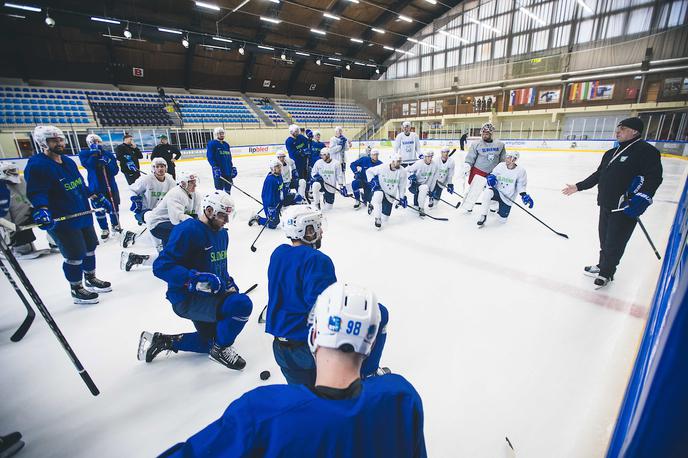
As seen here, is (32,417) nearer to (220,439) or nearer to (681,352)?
(220,439)

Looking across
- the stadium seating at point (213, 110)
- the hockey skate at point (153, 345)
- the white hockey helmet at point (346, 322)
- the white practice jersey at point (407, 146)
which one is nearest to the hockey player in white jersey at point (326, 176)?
the white practice jersey at point (407, 146)

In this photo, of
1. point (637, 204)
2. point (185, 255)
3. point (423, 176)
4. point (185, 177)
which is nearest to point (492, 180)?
point (423, 176)

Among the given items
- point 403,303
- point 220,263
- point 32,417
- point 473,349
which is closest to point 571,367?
point 473,349

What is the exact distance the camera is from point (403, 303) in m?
2.96

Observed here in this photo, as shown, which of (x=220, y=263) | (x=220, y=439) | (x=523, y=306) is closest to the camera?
(x=220, y=439)

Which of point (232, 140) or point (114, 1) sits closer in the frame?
point (114, 1)

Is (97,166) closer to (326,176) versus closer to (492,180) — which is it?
(326,176)

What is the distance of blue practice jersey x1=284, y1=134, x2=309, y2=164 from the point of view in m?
6.83

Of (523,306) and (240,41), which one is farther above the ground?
(240,41)

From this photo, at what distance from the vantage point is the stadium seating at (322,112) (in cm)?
2247

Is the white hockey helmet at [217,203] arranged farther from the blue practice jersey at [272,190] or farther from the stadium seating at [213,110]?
the stadium seating at [213,110]

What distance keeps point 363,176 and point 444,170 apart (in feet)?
5.59

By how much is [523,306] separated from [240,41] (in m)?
20.6

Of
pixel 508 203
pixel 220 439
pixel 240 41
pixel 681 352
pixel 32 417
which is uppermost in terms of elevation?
pixel 240 41
